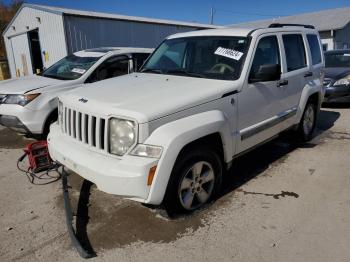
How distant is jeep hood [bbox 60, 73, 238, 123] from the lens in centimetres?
309

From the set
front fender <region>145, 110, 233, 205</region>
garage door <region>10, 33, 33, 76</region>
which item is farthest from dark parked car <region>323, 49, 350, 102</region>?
garage door <region>10, 33, 33, 76</region>

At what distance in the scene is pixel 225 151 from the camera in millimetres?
3734

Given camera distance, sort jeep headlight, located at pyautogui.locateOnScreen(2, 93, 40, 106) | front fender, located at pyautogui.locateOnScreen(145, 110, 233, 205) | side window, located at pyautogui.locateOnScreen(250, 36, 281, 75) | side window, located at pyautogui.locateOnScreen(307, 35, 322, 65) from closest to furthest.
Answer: front fender, located at pyautogui.locateOnScreen(145, 110, 233, 205)
side window, located at pyautogui.locateOnScreen(250, 36, 281, 75)
jeep headlight, located at pyautogui.locateOnScreen(2, 93, 40, 106)
side window, located at pyautogui.locateOnScreen(307, 35, 322, 65)

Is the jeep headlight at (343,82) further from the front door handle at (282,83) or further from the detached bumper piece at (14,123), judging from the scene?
the detached bumper piece at (14,123)

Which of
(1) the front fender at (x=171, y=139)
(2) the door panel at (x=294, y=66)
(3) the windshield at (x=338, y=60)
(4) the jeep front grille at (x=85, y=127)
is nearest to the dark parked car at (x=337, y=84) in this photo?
(3) the windshield at (x=338, y=60)

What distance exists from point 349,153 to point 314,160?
76cm

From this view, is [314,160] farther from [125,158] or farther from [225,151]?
[125,158]

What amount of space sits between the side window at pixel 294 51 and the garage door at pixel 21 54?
15.6 metres

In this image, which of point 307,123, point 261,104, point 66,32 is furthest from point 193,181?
point 66,32

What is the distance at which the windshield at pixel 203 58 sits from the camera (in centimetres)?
402

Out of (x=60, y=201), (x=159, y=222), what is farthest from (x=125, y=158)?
(x=60, y=201)

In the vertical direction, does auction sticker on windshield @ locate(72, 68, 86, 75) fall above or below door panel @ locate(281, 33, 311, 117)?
below

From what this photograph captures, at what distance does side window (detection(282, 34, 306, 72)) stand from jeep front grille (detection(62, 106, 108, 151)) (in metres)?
3.04

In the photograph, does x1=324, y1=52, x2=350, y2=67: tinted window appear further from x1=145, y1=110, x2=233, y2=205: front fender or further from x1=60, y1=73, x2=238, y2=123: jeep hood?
x1=145, y1=110, x2=233, y2=205: front fender
